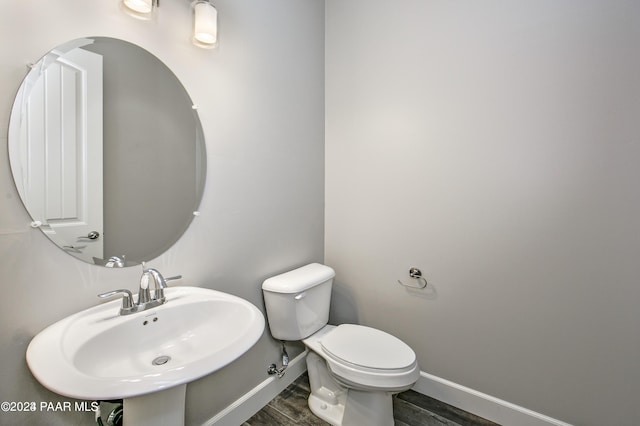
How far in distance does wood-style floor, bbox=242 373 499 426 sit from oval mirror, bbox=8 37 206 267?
1091 millimetres

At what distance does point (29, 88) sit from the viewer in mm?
785

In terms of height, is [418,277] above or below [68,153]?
below

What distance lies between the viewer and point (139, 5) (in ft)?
3.20

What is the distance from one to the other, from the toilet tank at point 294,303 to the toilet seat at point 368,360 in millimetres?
110

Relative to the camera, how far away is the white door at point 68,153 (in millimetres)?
807

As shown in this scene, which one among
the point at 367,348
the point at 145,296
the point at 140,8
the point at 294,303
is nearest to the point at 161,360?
the point at 145,296

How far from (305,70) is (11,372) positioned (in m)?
1.89

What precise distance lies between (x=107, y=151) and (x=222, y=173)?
0.44 meters

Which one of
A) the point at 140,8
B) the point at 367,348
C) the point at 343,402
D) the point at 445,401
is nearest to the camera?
the point at 140,8

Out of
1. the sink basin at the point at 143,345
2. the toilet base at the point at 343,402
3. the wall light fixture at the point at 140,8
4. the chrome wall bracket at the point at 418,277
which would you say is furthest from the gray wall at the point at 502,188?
the wall light fixture at the point at 140,8

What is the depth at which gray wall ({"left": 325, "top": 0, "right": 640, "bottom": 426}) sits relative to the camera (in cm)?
118

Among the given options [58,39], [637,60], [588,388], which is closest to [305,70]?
[58,39]

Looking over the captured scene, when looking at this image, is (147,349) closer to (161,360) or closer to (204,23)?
(161,360)

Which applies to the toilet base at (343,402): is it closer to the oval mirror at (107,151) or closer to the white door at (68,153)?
the oval mirror at (107,151)
